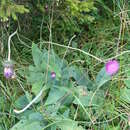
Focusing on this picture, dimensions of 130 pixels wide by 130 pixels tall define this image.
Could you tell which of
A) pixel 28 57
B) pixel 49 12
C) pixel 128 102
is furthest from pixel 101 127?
pixel 49 12

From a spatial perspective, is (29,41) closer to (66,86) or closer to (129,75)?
(66,86)

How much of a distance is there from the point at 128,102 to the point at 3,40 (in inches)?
38.4

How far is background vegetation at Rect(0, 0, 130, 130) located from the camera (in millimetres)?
2051

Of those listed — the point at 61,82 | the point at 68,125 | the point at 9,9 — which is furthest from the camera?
the point at 61,82

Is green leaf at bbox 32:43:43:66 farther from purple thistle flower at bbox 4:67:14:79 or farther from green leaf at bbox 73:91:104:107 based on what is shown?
green leaf at bbox 73:91:104:107

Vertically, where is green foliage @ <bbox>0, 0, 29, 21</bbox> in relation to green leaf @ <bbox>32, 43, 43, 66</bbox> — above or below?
above

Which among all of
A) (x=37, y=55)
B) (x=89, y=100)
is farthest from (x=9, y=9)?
(x=89, y=100)

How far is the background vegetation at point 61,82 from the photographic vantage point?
205 cm

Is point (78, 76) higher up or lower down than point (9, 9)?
lower down

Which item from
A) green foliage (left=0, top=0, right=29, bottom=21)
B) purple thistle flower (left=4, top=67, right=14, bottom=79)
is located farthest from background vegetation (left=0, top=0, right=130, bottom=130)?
purple thistle flower (left=4, top=67, right=14, bottom=79)

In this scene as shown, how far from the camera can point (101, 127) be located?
6.75ft

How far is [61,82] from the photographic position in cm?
219

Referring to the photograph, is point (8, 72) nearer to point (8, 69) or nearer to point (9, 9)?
point (8, 69)

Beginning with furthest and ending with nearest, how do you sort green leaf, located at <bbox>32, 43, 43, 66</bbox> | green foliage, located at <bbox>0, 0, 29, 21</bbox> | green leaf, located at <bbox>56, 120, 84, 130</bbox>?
green leaf, located at <bbox>32, 43, 43, 66</bbox>, green foliage, located at <bbox>0, 0, 29, 21</bbox>, green leaf, located at <bbox>56, 120, 84, 130</bbox>
